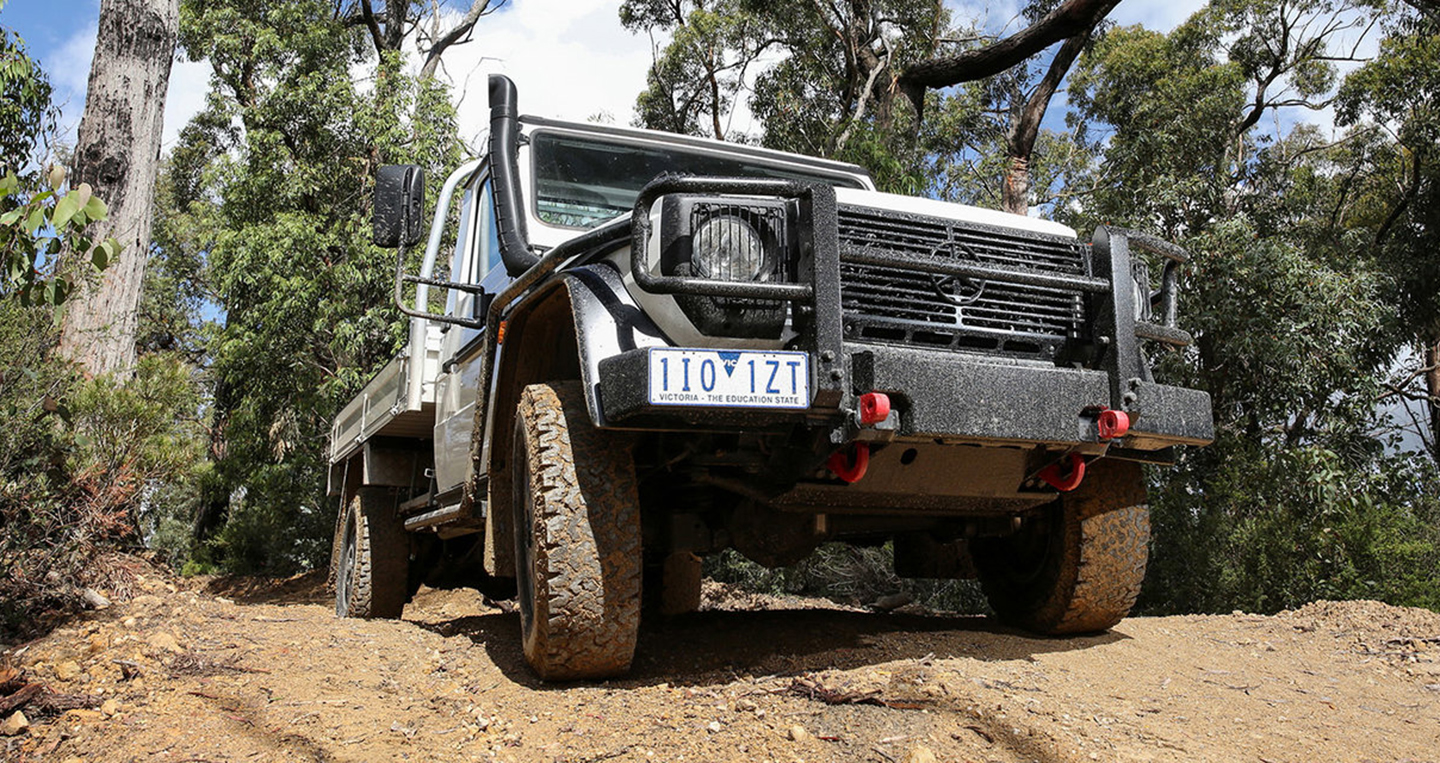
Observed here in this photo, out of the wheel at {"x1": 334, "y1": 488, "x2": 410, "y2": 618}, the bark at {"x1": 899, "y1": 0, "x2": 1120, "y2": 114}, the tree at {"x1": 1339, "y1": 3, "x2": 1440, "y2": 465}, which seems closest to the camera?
the wheel at {"x1": 334, "y1": 488, "x2": 410, "y2": 618}

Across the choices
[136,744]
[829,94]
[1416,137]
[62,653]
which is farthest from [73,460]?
[829,94]

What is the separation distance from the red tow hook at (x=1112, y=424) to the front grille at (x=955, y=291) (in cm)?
Answer: 35

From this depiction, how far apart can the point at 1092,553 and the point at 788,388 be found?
182cm

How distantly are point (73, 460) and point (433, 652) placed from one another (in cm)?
241

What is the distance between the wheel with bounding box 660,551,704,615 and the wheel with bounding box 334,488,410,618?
171 centimetres

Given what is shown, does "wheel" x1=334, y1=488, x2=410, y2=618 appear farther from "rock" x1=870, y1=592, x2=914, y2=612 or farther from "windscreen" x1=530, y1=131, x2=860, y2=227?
"rock" x1=870, y1=592, x2=914, y2=612

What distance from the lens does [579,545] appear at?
11.1 feet

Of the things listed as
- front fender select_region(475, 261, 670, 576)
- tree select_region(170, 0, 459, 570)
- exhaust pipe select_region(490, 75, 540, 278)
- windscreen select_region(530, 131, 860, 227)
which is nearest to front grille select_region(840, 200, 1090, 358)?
front fender select_region(475, 261, 670, 576)

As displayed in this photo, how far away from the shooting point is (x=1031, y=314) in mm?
3527

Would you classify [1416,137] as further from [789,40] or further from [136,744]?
[136,744]

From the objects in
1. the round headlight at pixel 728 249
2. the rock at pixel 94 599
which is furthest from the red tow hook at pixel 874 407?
the rock at pixel 94 599

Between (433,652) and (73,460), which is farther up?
(73,460)

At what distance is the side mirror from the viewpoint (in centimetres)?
451

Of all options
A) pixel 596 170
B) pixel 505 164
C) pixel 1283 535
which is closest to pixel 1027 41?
pixel 1283 535
